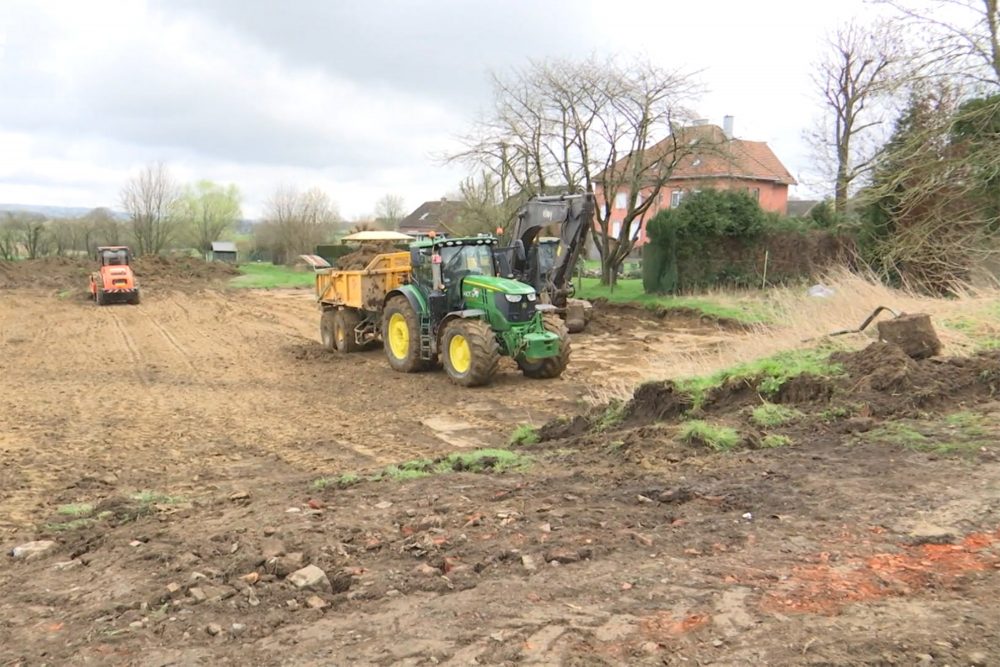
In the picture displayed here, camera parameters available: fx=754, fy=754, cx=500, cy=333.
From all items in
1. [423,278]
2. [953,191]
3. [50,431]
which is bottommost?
[50,431]

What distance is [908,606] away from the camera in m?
3.08

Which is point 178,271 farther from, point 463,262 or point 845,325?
point 845,325

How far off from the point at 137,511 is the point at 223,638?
2.69 m

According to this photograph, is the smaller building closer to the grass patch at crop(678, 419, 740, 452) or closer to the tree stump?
the tree stump

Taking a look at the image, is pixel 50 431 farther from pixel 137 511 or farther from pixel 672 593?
pixel 672 593

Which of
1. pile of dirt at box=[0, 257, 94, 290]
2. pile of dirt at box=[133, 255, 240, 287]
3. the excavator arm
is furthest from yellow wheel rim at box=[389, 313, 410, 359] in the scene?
pile of dirt at box=[0, 257, 94, 290]

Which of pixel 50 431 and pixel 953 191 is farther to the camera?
pixel 953 191

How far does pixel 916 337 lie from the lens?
7.85m

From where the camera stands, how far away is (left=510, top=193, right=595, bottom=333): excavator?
53.0 ft

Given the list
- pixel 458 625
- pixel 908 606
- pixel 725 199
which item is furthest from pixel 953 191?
pixel 458 625

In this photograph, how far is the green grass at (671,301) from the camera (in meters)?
18.8

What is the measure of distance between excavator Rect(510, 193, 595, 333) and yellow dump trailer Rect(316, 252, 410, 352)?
2749mm

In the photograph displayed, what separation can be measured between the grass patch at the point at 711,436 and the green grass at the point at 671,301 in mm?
9762

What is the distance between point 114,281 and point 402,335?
1655cm
